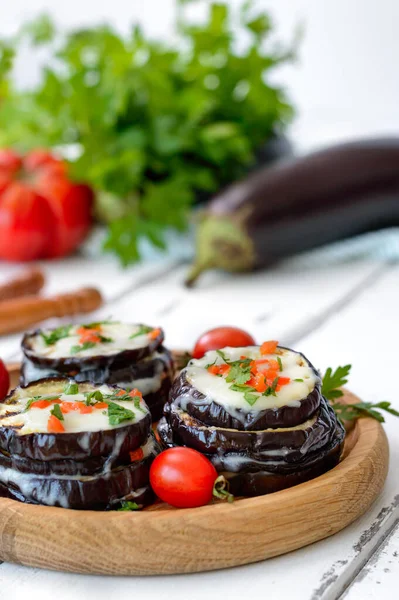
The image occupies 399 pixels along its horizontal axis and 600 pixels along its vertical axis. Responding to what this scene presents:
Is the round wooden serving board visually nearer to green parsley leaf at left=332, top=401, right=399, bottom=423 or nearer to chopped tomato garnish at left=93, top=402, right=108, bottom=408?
chopped tomato garnish at left=93, top=402, right=108, bottom=408

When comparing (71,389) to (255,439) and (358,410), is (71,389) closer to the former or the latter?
(255,439)

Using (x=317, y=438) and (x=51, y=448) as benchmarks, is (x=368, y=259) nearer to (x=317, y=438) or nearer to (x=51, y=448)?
(x=317, y=438)

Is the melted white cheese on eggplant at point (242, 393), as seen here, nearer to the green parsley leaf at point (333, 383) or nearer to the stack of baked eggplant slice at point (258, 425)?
the stack of baked eggplant slice at point (258, 425)

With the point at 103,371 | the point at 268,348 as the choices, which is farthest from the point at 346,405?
the point at 103,371

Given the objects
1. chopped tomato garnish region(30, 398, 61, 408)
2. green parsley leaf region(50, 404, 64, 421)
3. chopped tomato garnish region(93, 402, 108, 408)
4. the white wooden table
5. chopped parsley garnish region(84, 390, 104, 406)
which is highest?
green parsley leaf region(50, 404, 64, 421)

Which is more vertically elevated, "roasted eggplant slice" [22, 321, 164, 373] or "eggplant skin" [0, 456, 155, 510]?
"roasted eggplant slice" [22, 321, 164, 373]

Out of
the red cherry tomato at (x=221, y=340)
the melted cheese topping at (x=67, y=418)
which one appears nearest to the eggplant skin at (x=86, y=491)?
the melted cheese topping at (x=67, y=418)

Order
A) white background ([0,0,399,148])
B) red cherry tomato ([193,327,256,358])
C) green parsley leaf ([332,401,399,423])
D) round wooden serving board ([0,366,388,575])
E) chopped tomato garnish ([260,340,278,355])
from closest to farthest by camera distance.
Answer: round wooden serving board ([0,366,388,575]) → chopped tomato garnish ([260,340,278,355]) → green parsley leaf ([332,401,399,423]) → red cherry tomato ([193,327,256,358]) → white background ([0,0,399,148])

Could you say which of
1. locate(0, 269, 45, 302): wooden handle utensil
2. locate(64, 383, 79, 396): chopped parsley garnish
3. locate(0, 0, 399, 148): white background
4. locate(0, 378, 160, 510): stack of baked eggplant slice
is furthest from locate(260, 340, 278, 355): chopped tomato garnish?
locate(0, 0, 399, 148): white background
